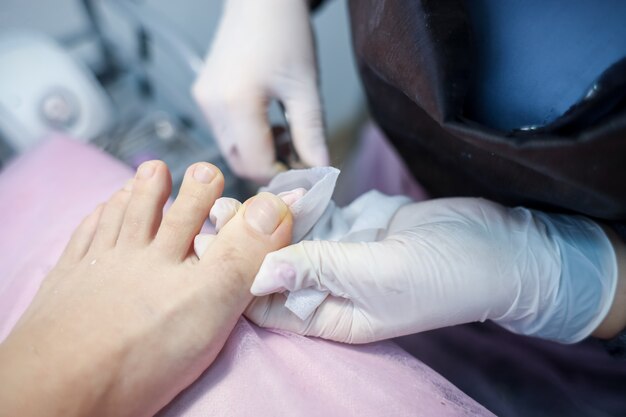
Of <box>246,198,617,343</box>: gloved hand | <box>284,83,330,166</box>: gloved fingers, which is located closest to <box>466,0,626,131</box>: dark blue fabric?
<box>246,198,617,343</box>: gloved hand

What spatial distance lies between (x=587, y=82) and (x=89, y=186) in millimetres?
607

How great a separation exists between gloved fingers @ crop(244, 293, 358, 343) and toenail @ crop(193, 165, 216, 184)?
14 cm

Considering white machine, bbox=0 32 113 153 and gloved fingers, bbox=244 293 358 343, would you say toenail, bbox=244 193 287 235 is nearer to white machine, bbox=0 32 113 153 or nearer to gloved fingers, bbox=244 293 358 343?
gloved fingers, bbox=244 293 358 343

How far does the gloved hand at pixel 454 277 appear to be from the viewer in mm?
443

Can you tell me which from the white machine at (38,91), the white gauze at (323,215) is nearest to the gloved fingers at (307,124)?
the white gauze at (323,215)

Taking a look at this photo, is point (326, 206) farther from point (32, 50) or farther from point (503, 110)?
point (32, 50)

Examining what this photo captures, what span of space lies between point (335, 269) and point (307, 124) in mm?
302

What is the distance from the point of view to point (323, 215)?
52cm

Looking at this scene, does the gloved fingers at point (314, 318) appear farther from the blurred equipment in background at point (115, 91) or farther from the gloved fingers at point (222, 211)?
the blurred equipment in background at point (115, 91)

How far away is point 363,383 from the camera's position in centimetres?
46

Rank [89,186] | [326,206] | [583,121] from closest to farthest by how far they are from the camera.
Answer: [583,121]
[326,206]
[89,186]

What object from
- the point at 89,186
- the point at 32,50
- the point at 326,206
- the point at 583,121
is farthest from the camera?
the point at 32,50

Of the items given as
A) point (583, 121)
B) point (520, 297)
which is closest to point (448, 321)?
point (520, 297)

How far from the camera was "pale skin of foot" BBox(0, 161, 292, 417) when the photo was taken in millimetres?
394
